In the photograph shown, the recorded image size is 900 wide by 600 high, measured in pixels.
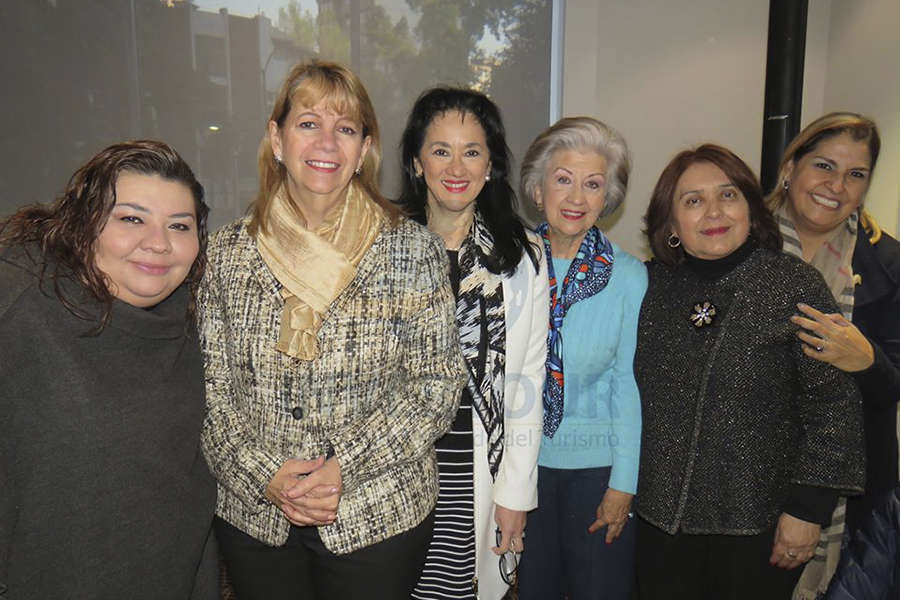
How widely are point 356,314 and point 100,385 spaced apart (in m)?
0.56

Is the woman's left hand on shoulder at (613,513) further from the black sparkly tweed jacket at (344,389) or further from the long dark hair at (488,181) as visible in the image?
the long dark hair at (488,181)

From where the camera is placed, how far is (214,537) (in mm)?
1568

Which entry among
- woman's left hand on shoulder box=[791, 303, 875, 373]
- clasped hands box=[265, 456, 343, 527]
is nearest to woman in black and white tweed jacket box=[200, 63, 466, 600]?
clasped hands box=[265, 456, 343, 527]

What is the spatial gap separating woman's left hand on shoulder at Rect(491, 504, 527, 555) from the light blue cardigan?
0.19 meters

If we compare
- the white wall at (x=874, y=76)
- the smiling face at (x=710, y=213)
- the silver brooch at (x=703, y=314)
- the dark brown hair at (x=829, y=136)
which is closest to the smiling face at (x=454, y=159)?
the smiling face at (x=710, y=213)

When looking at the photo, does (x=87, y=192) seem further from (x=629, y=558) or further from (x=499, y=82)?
(x=499, y=82)

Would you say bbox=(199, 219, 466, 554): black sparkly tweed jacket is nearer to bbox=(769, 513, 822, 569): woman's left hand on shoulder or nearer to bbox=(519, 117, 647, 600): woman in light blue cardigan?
bbox=(519, 117, 647, 600): woman in light blue cardigan

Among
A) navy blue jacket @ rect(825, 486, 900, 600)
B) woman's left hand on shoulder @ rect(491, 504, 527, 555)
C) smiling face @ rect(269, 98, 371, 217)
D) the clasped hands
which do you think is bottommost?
woman's left hand on shoulder @ rect(491, 504, 527, 555)

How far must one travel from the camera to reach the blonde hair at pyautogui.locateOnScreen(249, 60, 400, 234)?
1521 mm

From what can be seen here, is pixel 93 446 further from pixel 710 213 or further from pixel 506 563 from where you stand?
pixel 710 213

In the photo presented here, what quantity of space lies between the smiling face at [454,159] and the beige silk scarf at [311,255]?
329mm

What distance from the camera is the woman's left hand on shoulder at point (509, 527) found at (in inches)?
69.3

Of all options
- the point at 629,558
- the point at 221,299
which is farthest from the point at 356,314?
the point at 629,558

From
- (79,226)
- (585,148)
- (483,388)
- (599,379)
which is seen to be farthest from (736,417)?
(79,226)
